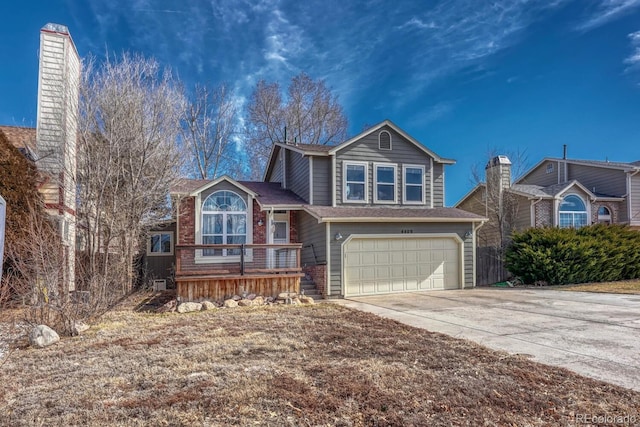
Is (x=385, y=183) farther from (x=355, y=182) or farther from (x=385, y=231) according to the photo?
(x=385, y=231)

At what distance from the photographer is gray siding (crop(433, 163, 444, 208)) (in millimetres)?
15148

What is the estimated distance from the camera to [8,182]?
32.8ft

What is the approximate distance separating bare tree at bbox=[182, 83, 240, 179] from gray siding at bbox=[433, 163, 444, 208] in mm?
13266

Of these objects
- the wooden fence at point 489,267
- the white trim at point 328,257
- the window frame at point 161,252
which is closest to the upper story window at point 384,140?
the white trim at point 328,257

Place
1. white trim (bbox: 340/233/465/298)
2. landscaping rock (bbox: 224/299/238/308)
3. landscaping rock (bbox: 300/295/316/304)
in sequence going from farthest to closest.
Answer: white trim (bbox: 340/233/465/298)
landscaping rock (bbox: 300/295/316/304)
landscaping rock (bbox: 224/299/238/308)

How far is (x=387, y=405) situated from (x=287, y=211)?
11.1 meters

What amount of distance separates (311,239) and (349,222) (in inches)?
65.1

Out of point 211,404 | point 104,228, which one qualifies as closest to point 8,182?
point 104,228

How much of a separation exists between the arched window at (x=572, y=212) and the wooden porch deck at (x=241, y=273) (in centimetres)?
1524

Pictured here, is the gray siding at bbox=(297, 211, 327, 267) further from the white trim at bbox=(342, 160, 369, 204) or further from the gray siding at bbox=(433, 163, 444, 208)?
the gray siding at bbox=(433, 163, 444, 208)

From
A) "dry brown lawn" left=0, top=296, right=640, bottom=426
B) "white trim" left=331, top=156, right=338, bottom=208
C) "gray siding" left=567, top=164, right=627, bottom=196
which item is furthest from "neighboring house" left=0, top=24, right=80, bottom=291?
"gray siding" left=567, top=164, right=627, bottom=196

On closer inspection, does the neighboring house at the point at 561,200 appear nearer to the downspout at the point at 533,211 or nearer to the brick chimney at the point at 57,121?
the downspout at the point at 533,211

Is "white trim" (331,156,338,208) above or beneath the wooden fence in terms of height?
above

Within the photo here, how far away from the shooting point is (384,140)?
14.4m
